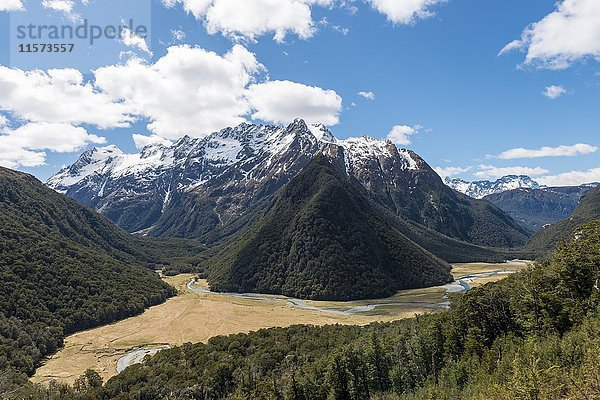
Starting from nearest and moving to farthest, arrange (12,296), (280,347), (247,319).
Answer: (280,347) < (12,296) < (247,319)

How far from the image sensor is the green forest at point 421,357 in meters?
72.3

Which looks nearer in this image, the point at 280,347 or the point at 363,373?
the point at 363,373

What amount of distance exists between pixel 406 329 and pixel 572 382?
2660 inches

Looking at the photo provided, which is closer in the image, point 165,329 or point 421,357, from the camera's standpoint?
point 421,357

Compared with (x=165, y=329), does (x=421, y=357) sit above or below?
above

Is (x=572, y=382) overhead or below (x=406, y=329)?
overhead

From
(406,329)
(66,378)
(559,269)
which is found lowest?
(66,378)

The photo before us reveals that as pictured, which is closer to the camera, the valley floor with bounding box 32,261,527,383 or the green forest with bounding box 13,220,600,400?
the green forest with bounding box 13,220,600,400

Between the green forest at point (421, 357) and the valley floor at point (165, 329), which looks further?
the valley floor at point (165, 329)

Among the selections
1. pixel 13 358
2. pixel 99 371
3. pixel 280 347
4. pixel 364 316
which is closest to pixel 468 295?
Result: pixel 280 347

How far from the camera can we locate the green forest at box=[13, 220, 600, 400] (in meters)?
72.3

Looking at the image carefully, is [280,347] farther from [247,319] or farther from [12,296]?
[12,296]

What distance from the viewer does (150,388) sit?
91062mm

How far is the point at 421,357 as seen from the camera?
86.7m
